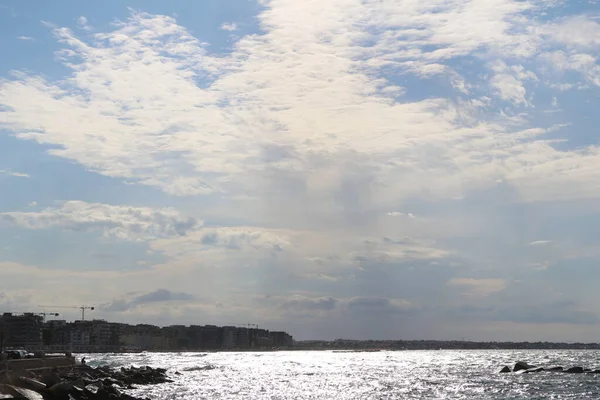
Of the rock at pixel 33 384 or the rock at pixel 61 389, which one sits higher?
the rock at pixel 33 384

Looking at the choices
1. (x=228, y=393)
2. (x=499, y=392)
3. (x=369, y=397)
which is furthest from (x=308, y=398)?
(x=499, y=392)

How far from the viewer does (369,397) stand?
7706 centimetres

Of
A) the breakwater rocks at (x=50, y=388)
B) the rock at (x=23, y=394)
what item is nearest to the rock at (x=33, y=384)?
the breakwater rocks at (x=50, y=388)

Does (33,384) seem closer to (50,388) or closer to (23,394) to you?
(50,388)

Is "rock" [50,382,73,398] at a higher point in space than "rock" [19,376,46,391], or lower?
lower

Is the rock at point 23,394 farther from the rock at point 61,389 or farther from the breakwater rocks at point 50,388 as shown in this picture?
the rock at point 61,389

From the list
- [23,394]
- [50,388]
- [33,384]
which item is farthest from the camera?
[50,388]

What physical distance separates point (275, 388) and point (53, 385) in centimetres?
3842

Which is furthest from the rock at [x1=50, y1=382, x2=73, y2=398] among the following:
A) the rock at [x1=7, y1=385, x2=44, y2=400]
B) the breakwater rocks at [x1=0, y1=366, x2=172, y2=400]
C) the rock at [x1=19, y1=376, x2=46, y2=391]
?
the rock at [x1=7, y1=385, x2=44, y2=400]

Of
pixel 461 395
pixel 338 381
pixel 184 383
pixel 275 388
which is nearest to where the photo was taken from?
pixel 461 395

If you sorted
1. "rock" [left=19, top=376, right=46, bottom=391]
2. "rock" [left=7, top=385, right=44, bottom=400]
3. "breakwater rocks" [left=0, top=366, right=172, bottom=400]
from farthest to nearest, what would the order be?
"rock" [left=19, top=376, right=46, bottom=391] < "breakwater rocks" [left=0, top=366, right=172, bottom=400] < "rock" [left=7, top=385, right=44, bottom=400]

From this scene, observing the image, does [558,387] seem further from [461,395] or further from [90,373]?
[90,373]

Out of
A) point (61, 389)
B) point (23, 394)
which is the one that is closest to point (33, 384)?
point (61, 389)

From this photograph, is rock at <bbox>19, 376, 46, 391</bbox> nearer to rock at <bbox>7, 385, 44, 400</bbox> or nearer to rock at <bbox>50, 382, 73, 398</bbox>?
rock at <bbox>50, 382, 73, 398</bbox>
